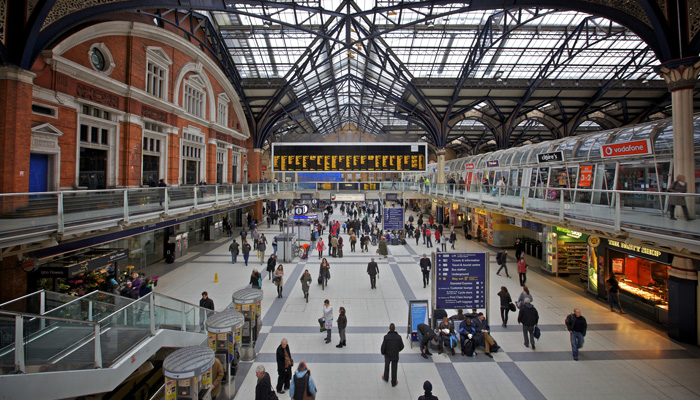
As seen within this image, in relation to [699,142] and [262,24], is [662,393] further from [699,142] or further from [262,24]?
[262,24]

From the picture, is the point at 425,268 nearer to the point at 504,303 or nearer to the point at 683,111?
the point at 504,303

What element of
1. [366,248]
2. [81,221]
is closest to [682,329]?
[366,248]

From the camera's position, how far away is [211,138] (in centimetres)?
2298

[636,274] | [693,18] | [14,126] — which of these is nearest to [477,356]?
[636,274]

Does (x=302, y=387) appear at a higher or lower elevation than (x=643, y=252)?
lower

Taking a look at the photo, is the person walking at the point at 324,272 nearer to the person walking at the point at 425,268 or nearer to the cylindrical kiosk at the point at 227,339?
the person walking at the point at 425,268

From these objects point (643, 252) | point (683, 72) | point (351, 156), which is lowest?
point (643, 252)

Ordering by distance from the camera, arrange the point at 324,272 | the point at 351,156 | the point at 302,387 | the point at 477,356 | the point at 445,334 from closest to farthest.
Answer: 1. the point at 302,387
2. the point at 477,356
3. the point at 445,334
4. the point at 324,272
5. the point at 351,156

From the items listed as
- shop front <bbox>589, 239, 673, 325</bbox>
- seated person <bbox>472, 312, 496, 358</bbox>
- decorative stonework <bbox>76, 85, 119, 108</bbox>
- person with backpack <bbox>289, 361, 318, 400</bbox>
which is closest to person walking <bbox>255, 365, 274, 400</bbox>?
person with backpack <bbox>289, 361, 318, 400</bbox>

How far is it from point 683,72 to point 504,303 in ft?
27.7

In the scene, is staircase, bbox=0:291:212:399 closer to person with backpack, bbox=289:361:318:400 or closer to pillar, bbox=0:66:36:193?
person with backpack, bbox=289:361:318:400

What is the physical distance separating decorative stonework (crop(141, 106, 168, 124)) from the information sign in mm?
13377

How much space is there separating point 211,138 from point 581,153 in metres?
22.3

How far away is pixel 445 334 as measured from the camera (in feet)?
26.4
